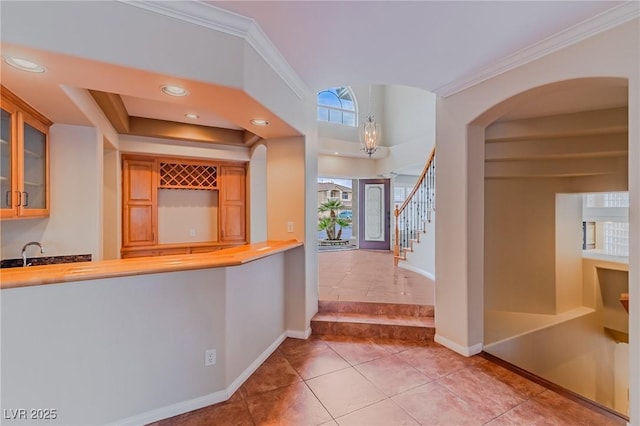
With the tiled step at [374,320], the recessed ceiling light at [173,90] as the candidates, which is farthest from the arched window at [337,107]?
the recessed ceiling light at [173,90]

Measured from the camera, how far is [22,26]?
1.38 meters

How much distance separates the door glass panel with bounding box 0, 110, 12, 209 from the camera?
2.11 meters

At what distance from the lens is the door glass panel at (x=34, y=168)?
2.41m

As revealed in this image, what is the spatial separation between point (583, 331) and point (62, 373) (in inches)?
248

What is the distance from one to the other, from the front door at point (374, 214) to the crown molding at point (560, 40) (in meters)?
5.26

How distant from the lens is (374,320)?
129 inches

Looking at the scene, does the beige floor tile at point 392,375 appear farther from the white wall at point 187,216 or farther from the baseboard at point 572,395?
the white wall at point 187,216

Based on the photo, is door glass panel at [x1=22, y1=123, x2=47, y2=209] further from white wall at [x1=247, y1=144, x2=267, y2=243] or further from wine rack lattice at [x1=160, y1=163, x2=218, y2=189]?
white wall at [x1=247, y1=144, x2=267, y2=243]

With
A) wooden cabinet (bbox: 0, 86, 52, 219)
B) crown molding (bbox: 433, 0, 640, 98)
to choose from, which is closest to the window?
crown molding (bbox: 433, 0, 640, 98)

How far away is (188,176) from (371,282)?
3.51m

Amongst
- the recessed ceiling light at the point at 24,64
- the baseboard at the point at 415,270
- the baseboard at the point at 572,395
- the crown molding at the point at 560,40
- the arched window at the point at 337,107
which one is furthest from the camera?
the arched window at the point at 337,107

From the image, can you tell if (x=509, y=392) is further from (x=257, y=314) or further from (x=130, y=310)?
(x=130, y=310)

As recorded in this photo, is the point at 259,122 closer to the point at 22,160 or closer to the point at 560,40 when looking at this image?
the point at 22,160

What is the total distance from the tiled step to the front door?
4728 millimetres
